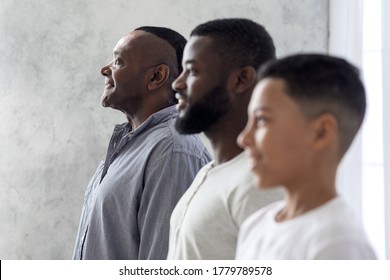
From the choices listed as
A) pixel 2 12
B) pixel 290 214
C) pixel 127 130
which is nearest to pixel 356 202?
pixel 127 130

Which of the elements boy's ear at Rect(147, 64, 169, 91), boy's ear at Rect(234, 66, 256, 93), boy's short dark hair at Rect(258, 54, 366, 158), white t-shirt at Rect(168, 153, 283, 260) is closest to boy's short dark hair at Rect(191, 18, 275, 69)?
boy's ear at Rect(234, 66, 256, 93)

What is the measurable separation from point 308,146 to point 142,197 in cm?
99

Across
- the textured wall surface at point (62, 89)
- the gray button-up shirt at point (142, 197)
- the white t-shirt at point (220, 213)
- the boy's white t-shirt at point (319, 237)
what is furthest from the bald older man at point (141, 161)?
the textured wall surface at point (62, 89)

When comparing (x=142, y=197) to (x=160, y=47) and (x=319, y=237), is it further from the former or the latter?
(x=319, y=237)

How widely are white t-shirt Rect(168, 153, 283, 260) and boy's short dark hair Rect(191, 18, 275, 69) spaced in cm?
22

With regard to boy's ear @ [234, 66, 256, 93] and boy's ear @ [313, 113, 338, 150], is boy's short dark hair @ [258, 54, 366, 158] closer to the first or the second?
boy's ear @ [313, 113, 338, 150]

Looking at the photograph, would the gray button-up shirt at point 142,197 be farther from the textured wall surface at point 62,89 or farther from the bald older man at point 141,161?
the textured wall surface at point 62,89

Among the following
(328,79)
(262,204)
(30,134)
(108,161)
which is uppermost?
(328,79)

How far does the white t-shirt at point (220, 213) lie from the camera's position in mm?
1386

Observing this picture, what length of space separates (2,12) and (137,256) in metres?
2.28

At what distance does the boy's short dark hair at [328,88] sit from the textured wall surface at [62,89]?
274 centimetres

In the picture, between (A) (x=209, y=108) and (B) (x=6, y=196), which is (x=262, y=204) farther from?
(B) (x=6, y=196)

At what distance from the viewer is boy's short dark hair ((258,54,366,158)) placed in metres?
1.07

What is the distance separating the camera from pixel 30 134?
3.83m
